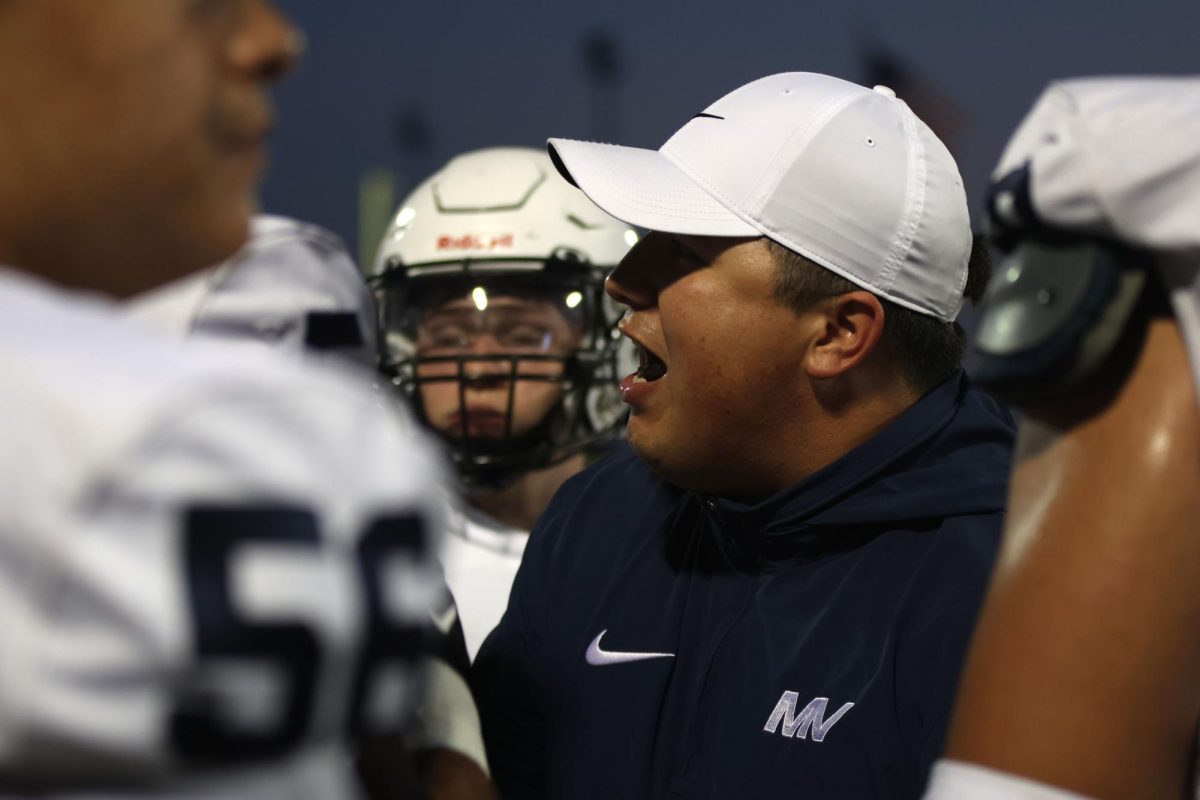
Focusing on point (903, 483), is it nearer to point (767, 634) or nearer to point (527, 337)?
point (767, 634)

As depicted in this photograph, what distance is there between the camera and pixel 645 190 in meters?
2.11

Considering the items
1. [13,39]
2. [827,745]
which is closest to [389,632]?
[13,39]

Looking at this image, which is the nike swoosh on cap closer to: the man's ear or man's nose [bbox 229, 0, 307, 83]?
the man's ear

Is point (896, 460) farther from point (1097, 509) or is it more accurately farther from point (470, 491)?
point (470, 491)

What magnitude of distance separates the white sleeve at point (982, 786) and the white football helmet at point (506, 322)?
2381 mm

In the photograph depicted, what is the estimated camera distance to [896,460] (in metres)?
1.92

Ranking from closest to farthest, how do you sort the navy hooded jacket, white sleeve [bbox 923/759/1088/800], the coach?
white sleeve [bbox 923/759/1088/800]
the navy hooded jacket
the coach

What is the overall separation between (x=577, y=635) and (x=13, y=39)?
144cm

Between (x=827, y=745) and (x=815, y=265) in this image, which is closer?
(x=827, y=745)

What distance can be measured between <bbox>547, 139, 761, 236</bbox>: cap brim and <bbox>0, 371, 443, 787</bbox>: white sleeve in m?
1.38

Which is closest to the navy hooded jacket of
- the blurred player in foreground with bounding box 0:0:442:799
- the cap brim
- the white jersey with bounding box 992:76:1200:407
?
the cap brim

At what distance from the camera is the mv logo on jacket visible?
170 cm

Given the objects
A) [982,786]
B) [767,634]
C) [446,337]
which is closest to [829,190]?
[767,634]

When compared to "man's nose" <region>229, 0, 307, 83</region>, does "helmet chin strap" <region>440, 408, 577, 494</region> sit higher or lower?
lower
